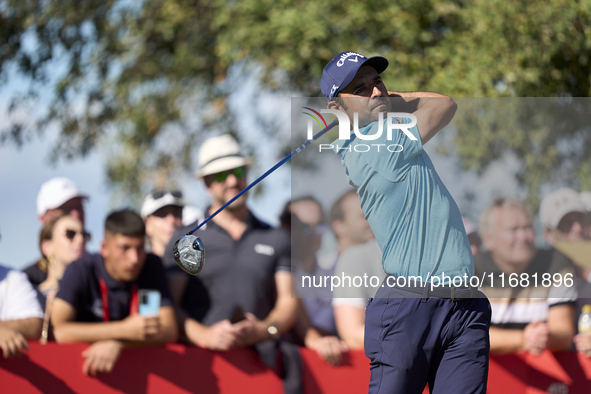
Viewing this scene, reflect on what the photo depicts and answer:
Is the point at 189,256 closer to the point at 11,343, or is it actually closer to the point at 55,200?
the point at 11,343

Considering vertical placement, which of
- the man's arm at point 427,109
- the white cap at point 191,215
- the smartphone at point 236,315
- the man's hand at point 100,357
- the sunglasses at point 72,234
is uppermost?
the man's arm at point 427,109

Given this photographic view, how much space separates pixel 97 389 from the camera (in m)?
4.10

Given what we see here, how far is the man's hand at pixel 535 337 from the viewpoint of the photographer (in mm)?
4363

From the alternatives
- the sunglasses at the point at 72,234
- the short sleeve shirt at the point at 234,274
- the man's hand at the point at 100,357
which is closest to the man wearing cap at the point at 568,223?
the short sleeve shirt at the point at 234,274

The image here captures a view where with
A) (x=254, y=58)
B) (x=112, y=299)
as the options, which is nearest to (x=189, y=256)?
(x=112, y=299)

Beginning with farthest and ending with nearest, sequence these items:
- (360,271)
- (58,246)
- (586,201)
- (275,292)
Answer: (58,246), (275,292), (586,201), (360,271)

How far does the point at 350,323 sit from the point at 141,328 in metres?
1.31

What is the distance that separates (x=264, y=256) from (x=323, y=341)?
70cm

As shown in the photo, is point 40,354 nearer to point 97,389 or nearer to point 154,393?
point 97,389

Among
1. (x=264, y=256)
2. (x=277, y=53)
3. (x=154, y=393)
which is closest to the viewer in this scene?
(x=154, y=393)

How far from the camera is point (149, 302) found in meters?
4.34

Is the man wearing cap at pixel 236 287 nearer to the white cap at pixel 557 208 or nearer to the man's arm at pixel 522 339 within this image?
the man's arm at pixel 522 339

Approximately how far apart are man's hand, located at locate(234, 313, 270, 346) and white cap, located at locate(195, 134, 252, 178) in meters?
1.20

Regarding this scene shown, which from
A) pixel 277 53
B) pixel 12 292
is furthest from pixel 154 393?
pixel 277 53
